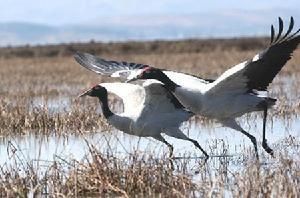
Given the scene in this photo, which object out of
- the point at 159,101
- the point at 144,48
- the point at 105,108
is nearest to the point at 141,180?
the point at 105,108

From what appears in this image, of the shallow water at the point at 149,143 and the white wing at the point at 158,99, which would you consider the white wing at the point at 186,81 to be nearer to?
the white wing at the point at 158,99

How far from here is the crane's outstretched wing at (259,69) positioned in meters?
8.92

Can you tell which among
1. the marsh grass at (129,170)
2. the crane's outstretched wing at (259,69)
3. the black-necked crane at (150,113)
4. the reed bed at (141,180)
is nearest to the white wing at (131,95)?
the black-necked crane at (150,113)

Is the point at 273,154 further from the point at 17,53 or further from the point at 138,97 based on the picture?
the point at 17,53

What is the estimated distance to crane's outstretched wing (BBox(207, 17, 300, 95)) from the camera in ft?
29.3

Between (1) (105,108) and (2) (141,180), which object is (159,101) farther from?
(2) (141,180)

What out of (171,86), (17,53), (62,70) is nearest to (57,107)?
(171,86)

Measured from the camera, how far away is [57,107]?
14883 mm

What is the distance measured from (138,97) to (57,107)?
517 centimetres

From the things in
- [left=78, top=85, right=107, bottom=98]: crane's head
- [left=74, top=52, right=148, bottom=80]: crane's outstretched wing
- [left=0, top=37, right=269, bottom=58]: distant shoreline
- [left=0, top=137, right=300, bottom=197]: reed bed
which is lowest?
[left=0, top=137, right=300, bottom=197]: reed bed

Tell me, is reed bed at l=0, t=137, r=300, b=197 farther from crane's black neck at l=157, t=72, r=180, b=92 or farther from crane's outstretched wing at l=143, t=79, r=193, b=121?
crane's outstretched wing at l=143, t=79, r=193, b=121

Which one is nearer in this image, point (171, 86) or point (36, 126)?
point (171, 86)

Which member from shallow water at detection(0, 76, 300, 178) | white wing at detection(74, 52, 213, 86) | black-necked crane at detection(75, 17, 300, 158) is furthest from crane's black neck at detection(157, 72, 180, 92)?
shallow water at detection(0, 76, 300, 178)

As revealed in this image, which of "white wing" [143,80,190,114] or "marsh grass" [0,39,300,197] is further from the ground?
"white wing" [143,80,190,114]
